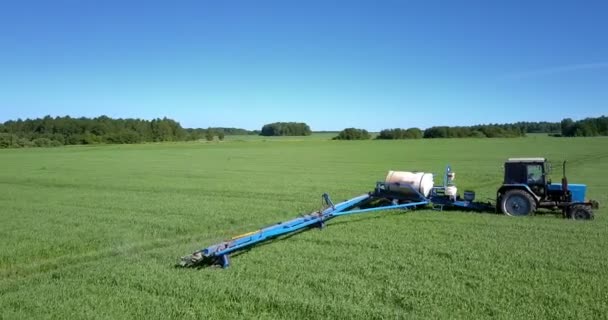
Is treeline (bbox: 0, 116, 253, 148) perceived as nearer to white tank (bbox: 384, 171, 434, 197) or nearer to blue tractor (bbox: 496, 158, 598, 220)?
white tank (bbox: 384, 171, 434, 197)

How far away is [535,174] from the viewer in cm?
1534

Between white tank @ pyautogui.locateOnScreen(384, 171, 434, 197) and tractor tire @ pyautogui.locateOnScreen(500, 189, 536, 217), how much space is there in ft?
7.73

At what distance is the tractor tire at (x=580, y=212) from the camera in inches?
577

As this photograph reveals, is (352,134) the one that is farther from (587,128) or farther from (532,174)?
(532,174)

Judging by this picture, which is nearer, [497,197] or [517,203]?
[517,203]

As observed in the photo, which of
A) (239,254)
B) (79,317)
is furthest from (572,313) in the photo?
(79,317)

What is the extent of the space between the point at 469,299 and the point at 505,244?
4145 millimetres

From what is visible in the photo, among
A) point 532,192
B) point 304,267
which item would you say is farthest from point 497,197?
point 304,267

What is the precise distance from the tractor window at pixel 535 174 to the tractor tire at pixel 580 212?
1.17 metres

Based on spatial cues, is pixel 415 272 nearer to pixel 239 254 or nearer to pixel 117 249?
pixel 239 254

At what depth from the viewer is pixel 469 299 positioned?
7809 millimetres

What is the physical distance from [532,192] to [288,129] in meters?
156

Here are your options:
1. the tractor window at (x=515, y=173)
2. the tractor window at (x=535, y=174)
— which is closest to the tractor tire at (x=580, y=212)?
the tractor window at (x=535, y=174)

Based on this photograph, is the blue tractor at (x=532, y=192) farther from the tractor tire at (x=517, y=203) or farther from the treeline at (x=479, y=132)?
the treeline at (x=479, y=132)
